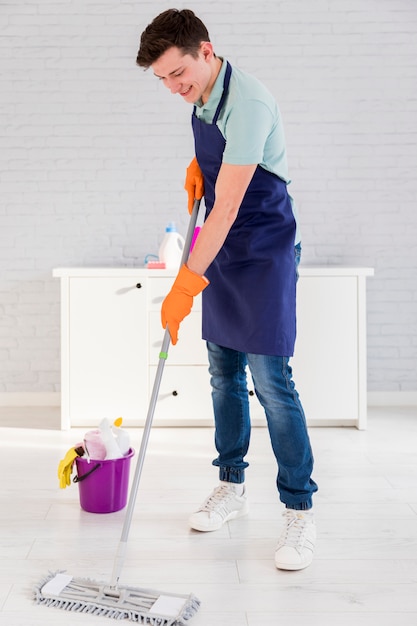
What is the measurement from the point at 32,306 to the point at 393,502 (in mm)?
2134

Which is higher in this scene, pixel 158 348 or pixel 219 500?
pixel 158 348

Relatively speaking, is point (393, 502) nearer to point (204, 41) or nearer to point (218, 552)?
point (218, 552)

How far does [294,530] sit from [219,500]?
0.29 meters

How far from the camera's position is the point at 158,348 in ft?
10.4

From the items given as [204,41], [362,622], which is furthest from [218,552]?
[204,41]

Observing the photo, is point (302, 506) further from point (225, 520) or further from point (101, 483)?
point (101, 483)

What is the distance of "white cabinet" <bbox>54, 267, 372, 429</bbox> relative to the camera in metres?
3.14

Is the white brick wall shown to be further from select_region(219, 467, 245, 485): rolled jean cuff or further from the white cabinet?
select_region(219, 467, 245, 485): rolled jean cuff

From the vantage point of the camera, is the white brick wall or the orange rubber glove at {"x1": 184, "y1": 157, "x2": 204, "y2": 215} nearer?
the orange rubber glove at {"x1": 184, "y1": 157, "x2": 204, "y2": 215}

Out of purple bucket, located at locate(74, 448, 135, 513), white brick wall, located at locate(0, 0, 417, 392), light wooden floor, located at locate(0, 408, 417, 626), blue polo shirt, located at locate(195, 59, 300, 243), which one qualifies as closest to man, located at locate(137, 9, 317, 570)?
blue polo shirt, located at locate(195, 59, 300, 243)

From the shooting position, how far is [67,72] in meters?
3.59

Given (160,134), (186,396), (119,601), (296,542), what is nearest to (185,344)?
(186,396)

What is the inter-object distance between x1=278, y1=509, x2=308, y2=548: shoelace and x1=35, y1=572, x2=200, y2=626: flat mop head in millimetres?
332

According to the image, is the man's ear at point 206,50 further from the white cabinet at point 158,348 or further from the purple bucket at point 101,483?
the white cabinet at point 158,348
